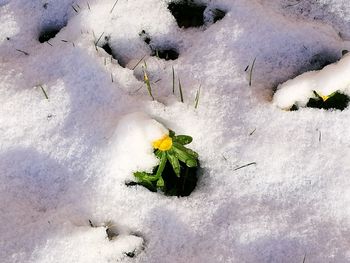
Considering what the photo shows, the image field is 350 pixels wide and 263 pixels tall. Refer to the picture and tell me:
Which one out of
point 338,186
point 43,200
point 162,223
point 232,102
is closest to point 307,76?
point 232,102

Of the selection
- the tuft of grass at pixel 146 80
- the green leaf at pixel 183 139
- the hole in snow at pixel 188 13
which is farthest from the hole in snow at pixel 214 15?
the green leaf at pixel 183 139

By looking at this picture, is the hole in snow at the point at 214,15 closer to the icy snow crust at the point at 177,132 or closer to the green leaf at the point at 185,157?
the icy snow crust at the point at 177,132

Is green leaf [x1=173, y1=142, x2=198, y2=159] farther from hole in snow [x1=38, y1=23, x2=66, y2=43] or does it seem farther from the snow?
hole in snow [x1=38, y1=23, x2=66, y2=43]

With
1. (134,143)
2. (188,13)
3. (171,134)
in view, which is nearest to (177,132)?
(171,134)

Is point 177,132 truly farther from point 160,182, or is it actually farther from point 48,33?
point 48,33

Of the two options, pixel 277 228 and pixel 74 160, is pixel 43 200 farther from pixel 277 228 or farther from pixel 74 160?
pixel 277 228

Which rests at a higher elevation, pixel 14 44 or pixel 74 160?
pixel 14 44
